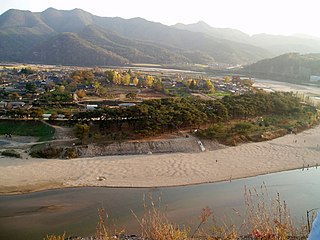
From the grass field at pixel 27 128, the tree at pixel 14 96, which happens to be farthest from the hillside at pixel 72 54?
the grass field at pixel 27 128

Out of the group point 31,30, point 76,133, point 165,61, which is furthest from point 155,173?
point 31,30

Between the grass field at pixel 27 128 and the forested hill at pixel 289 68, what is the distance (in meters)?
Answer: 54.5

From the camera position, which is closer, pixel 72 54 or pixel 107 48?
pixel 72 54

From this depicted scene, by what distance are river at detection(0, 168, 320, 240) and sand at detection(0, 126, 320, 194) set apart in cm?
73

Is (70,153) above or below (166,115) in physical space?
below

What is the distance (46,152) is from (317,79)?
5787cm

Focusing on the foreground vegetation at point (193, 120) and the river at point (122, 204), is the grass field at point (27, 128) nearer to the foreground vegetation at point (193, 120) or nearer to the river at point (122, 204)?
the foreground vegetation at point (193, 120)

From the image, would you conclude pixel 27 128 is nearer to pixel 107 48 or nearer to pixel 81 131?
pixel 81 131

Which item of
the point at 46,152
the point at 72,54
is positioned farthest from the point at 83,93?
the point at 72,54

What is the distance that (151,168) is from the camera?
17.7 meters

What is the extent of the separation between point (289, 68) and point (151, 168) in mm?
64586

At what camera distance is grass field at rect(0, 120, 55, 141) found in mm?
21866

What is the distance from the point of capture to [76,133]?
20.5 m

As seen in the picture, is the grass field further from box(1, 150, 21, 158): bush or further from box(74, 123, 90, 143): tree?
box(1, 150, 21, 158): bush
